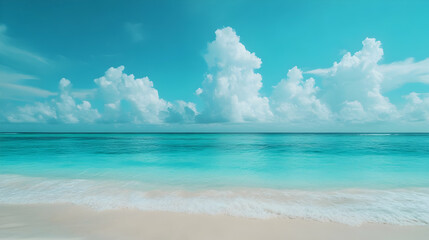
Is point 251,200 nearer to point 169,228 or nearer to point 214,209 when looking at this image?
point 214,209

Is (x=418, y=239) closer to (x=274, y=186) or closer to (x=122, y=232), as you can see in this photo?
(x=274, y=186)

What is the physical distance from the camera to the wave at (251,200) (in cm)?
521

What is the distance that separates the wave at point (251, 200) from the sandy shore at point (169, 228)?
33 centimetres

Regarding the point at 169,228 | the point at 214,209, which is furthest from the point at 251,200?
the point at 169,228

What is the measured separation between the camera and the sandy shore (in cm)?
422

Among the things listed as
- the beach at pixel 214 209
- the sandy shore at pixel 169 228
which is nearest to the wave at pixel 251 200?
the beach at pixel 214 209

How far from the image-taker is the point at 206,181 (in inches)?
374

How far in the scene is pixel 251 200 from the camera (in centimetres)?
640

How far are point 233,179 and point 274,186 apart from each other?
2114mm

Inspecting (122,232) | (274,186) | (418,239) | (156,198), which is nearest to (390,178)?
(274,186)

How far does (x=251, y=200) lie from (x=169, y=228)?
296 cm

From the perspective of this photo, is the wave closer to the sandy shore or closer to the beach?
the beach

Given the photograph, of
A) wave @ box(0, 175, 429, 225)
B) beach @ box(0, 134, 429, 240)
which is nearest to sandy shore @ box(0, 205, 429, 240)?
beach @ box(0, 134, 429, 240)

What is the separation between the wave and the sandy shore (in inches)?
12.9
